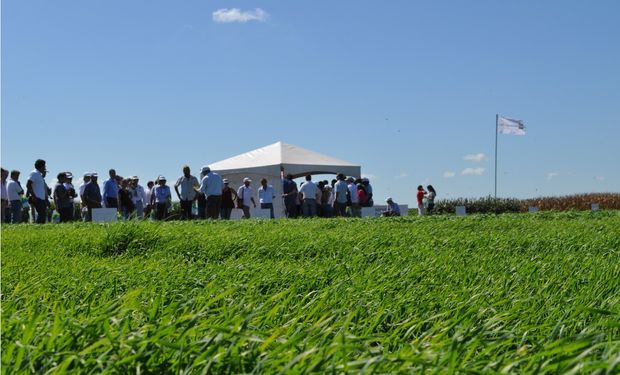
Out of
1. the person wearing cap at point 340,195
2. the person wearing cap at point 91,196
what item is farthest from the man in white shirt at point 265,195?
the person wearing cap at point 91,196

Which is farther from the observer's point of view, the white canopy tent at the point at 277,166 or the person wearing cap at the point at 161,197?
the white canopy tent at the point at 277,166

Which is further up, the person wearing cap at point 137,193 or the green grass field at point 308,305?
the person wearing cap at point 137,193

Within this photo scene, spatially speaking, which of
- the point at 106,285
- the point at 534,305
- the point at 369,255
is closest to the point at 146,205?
the point at 369,255

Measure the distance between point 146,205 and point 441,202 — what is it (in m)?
16.3

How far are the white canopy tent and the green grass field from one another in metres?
15.6

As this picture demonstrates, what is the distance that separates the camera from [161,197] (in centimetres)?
1959

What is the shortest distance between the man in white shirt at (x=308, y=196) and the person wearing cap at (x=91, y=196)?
5.89 meters

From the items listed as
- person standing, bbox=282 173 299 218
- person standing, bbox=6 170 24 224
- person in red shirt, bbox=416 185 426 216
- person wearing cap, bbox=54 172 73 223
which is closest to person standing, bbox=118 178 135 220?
person wearing cap, bbox=54 172 73 223

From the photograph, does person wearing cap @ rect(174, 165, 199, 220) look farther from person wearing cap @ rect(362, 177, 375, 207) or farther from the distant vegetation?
the distant vegetation

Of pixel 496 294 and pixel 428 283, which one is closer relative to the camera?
pixel 496 294

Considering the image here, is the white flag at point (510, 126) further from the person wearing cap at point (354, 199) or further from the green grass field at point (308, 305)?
the green grass field at point (308, 305)

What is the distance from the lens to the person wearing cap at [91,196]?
58.1 ft

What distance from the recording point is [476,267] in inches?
207

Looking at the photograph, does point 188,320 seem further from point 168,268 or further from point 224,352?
point 168,268
